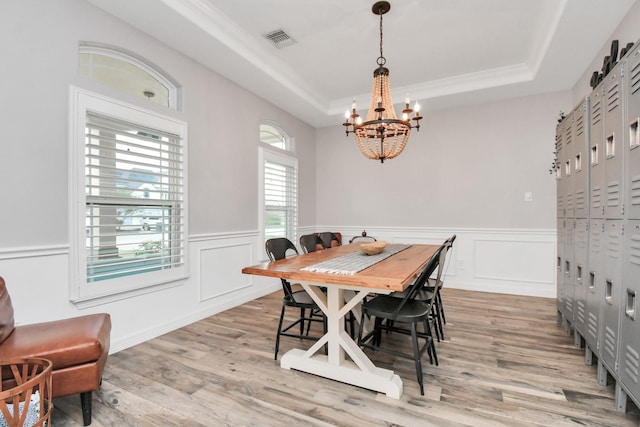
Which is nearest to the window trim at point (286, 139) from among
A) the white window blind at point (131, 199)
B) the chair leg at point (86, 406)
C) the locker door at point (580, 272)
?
the white window blind at point (131, 199)

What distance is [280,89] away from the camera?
4.22 m

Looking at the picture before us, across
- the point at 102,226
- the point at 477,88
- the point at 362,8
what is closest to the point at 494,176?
the point at 477,88

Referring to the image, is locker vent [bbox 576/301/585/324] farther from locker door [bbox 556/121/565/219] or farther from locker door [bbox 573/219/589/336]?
locker door [bbox 556/121/565/219]

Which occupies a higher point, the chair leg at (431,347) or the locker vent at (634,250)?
the locker vent at (634,250)

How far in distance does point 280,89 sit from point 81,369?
365 cm

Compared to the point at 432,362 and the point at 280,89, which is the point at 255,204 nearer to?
the point at 280,89

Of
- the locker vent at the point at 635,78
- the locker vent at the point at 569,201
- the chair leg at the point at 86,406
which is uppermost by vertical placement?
the locker vent at the point at 635,78

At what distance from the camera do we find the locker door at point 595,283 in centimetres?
214

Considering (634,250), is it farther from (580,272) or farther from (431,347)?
(431,347)

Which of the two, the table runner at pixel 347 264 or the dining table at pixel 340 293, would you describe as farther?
the table runner at pixel 347 264

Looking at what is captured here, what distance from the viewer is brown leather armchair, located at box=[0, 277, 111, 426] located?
5.37ft

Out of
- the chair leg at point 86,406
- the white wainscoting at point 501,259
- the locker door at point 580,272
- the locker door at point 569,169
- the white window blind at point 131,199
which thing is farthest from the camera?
the white wainscoting at point 501,259

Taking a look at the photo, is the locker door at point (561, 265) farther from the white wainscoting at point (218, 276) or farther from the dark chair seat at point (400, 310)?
the dark chair seat at point (400, 310)

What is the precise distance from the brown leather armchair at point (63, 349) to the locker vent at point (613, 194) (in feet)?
10.3
